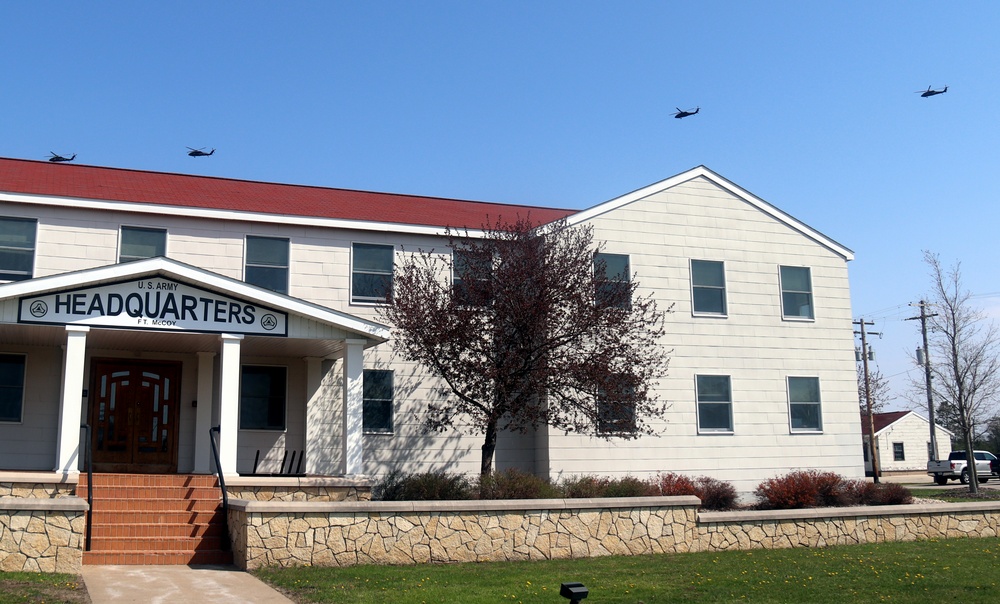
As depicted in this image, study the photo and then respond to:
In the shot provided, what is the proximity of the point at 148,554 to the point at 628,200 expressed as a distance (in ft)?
44.4

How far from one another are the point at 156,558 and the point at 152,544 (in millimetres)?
474

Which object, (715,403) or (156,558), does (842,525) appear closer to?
(715,403)

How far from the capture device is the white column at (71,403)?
14906 mm

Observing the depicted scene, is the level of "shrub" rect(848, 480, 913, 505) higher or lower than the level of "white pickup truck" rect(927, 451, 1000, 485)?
higher

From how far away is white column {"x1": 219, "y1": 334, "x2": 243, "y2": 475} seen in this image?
52.2 feet

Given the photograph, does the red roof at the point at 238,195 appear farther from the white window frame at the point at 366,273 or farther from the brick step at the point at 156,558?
the brick step at the point at 156,558

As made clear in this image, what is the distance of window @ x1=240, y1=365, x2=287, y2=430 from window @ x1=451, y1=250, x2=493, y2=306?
4527mm

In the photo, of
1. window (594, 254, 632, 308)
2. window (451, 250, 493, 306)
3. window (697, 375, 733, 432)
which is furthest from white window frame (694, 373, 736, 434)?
window (451, 250, 493, 306)

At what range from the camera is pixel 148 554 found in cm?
1348

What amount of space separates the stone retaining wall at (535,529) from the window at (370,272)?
743cm

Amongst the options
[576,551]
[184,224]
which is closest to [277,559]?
[576,551]

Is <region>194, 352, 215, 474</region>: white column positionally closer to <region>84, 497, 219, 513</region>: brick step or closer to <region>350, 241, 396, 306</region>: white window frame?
<region>350, 241, 396, 306</region>: white window frame

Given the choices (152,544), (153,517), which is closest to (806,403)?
(153,517)

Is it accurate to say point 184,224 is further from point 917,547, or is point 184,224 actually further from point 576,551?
point 917,547
